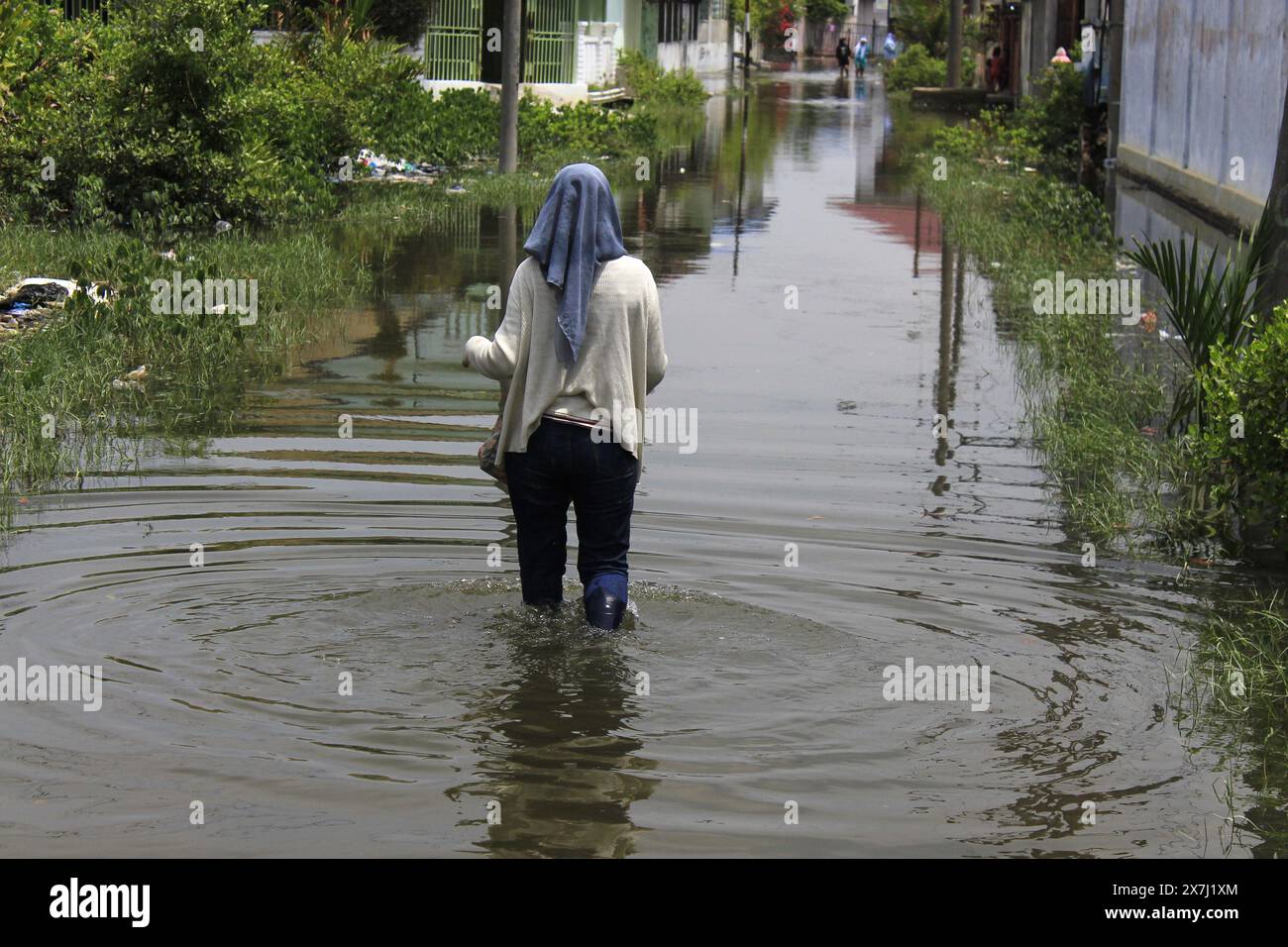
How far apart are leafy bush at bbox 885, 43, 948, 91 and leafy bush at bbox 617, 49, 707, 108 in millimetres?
11671

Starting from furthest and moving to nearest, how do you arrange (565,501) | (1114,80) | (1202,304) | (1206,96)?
(1114,80) → (1206,96) → (1202,304) → (565,501)

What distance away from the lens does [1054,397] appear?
11.0 meters

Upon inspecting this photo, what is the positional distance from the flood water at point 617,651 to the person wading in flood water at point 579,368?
49cm

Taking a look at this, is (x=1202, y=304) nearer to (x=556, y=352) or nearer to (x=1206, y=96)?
(x=556, y=352)

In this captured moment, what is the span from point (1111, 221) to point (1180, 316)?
10.1m

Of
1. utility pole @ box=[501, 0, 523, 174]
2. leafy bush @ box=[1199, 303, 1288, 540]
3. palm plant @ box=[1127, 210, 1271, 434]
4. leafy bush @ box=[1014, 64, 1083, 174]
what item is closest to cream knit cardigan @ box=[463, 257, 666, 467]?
leafy bush @ box=[1199, 303, 1288, 540]

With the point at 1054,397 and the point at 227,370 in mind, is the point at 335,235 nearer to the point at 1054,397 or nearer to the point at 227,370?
the point at 227,370

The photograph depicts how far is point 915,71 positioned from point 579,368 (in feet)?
170

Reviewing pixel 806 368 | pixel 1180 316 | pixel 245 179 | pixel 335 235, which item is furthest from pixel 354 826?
pixel 335 235

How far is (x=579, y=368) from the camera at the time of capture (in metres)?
6.05

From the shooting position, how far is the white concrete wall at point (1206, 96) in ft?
45.0

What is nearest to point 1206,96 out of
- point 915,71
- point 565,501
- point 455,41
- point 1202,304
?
point 1202,304

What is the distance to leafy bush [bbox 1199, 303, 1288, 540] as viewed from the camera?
732 centimetres

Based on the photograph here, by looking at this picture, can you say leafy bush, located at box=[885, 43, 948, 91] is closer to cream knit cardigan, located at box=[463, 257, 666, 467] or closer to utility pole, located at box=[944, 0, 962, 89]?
utility pole, located at box=[944, 0, 962, 89]
